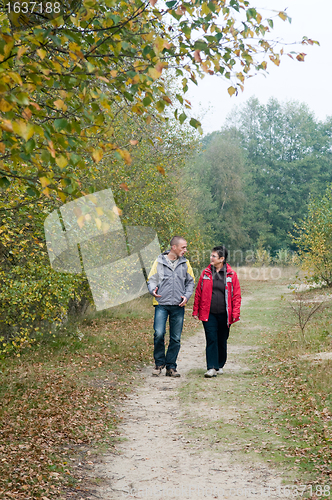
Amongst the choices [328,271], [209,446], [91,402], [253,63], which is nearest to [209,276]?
[91,402]

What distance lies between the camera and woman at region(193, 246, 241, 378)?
25.7 feet

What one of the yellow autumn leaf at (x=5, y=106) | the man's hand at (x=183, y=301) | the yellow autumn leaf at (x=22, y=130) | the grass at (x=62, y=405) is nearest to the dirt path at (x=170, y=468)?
the grass at (x=62, y=405)

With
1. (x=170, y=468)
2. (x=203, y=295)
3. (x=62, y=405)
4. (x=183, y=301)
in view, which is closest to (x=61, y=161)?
(x=170, y=468)

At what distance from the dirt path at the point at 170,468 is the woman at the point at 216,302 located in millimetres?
1803

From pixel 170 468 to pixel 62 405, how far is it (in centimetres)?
218

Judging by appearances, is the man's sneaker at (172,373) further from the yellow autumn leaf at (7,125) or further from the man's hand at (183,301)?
the yellow autumn leaf at (7,125)

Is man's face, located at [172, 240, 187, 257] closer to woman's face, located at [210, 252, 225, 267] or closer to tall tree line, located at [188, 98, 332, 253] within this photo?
woman's face, located at [210, 252, 225, 267]

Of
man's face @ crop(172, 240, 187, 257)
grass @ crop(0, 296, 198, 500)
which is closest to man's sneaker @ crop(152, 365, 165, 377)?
grass @ crop(0, 296, 198, 500)

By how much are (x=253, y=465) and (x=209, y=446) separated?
618mm

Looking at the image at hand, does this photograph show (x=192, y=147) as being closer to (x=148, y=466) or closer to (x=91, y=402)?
(x=91, y=402)

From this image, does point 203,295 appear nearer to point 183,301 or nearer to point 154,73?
point 183,301

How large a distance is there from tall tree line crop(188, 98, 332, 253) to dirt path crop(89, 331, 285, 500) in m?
49.3

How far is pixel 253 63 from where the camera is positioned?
4.72 m

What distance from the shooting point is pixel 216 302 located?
7.86 m
